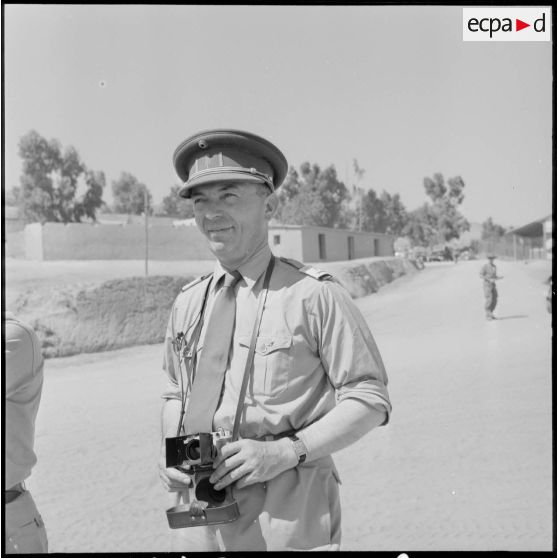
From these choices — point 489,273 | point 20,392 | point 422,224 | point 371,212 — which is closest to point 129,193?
point 371,212

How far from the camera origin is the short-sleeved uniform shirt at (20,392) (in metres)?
1.86

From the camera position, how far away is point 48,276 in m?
A: 11.0

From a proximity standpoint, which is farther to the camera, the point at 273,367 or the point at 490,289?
the point at 490,289

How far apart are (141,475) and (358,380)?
381cm

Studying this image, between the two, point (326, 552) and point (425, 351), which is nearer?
point (326, 552)

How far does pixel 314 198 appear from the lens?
35.5ft

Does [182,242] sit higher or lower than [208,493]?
higher

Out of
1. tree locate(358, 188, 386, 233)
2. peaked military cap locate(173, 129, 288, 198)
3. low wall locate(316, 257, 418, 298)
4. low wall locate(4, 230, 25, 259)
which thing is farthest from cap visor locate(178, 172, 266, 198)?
low wall locate(316, 257, 418, 298)

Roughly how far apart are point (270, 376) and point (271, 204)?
53cm

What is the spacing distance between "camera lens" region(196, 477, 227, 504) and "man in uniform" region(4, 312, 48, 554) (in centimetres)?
65

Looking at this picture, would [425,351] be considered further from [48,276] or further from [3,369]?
[3,369]

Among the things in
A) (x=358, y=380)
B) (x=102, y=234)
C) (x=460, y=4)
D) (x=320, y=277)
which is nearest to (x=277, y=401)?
(x=358, y=380)

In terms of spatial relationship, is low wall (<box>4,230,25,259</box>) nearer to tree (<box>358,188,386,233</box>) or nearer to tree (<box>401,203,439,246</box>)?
tree (<box>358,188,386,233</box>)

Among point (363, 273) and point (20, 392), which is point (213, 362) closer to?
point (20, 392)
